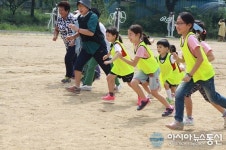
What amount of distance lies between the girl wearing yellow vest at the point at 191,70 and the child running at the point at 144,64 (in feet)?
3.21

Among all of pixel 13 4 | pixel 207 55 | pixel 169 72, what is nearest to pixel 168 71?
pixel 169 72

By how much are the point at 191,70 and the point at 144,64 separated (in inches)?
59.4

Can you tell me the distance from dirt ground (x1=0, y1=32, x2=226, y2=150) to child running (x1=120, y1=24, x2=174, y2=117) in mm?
207

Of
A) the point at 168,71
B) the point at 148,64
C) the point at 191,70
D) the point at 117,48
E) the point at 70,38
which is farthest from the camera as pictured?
the point at 70,38

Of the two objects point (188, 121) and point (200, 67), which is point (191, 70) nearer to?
point (200, 67)

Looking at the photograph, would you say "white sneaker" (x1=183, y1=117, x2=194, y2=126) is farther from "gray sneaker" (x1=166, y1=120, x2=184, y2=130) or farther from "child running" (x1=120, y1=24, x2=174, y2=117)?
"child running" (x1=120, y1=24, x2=174, y2=117)

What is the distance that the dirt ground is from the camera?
5207 millimetres

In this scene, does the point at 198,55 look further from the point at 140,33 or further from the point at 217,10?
the point at 217,10

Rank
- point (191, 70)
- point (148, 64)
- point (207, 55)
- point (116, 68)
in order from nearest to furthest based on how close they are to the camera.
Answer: point (191, 70) → point (207, 55) → point (148, 64) → point (116, 68)

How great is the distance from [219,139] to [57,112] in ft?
7.85

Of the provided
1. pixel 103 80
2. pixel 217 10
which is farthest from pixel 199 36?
pixel 217 10

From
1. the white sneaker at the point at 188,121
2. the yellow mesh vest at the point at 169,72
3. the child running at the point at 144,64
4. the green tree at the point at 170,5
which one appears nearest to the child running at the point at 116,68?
the yellow mesh vest at the point at 169,72

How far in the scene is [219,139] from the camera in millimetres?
5516

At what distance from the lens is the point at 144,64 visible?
7148 millimetres
